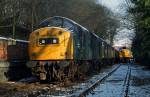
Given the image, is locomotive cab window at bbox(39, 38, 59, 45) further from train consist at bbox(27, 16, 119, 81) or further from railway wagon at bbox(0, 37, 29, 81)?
railway wagon at bbox(0, 37, 29, 81)

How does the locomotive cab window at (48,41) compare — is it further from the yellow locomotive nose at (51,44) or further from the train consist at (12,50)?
the train consist at (12,50)

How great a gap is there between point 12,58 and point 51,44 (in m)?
3.56

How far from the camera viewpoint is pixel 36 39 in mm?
21516

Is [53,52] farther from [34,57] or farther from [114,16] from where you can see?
[114,16]

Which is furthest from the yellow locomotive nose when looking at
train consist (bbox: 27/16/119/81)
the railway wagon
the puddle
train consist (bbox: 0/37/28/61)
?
the puddle

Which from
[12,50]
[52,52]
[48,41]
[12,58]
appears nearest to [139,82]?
[52,52]

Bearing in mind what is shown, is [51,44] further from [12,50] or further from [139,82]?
[139,82]

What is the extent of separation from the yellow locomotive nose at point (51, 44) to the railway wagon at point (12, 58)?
1.65m

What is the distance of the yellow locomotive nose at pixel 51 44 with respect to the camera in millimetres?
21219

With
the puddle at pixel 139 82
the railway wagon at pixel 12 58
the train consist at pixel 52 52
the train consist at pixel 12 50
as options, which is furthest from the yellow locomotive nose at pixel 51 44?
the puddle at pixel 139 82

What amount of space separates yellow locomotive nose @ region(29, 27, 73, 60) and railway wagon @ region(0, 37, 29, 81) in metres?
1.65

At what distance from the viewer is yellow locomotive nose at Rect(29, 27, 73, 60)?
21219 mm

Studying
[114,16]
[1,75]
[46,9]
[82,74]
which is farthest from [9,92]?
[114,16]

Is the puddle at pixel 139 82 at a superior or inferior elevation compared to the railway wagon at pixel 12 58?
inferior
